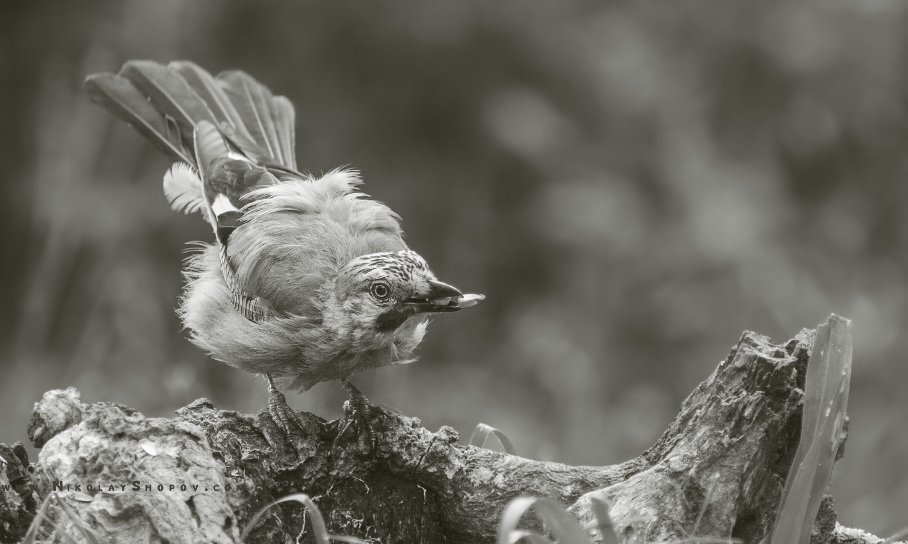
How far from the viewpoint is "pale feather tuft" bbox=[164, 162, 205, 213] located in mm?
4648

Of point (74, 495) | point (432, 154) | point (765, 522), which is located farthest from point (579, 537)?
point (432, 154)

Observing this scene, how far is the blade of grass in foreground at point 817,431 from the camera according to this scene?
251cm

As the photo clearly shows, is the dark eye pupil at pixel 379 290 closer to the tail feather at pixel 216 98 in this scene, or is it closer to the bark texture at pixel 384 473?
the bark texture at pixel 384 473

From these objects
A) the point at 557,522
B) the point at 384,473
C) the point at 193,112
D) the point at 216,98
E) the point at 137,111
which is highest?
the point at 216,98

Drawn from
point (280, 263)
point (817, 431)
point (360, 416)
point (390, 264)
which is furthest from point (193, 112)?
point (817, 431)

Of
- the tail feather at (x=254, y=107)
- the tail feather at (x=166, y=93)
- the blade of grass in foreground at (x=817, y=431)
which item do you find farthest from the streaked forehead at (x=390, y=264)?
the tail feather at (x=166, y=93)

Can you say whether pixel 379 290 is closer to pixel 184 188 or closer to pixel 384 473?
pixel 384 473

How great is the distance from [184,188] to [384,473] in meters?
2.15

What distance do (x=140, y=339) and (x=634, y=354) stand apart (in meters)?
2.37

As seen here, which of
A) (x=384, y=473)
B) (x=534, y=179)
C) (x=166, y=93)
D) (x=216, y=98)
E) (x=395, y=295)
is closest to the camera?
(x=384, y=473)

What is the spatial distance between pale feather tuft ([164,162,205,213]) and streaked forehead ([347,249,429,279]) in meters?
1.30

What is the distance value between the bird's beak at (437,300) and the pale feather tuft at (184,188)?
149cm

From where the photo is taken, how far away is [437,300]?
342cm

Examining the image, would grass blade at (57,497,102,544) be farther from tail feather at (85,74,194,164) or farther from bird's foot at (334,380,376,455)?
tail feather at (85,74,194,164)
